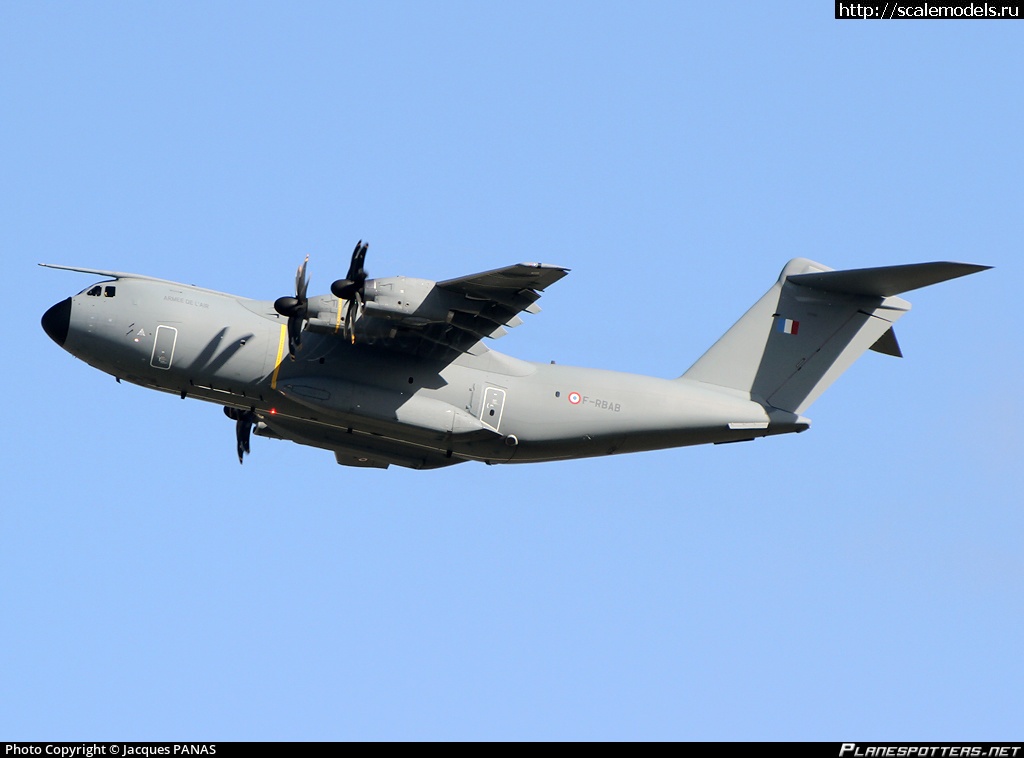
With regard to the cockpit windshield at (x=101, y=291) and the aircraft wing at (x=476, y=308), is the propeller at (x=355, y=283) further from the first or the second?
the cockpit windshield at (x=101, y=291)

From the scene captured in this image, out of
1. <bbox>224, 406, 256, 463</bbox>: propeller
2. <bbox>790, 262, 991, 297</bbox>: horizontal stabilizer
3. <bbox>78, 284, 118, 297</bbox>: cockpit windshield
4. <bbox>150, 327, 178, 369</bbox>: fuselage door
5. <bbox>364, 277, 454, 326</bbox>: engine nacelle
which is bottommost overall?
<bbox>224, 406, 256, 463</bbox>: propeller

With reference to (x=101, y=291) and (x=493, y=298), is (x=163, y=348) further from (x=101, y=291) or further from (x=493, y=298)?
(x=493, y=298)

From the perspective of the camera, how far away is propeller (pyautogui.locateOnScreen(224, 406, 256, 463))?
69.8 ft

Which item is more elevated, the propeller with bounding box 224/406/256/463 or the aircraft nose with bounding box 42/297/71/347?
the aircraft nose with bounding box 42/297/71/347

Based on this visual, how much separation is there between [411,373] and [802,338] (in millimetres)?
5887

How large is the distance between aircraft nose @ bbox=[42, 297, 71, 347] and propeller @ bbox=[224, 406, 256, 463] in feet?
9.50

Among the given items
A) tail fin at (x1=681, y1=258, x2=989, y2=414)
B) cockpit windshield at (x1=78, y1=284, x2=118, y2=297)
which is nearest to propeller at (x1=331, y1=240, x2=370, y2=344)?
cockpit windshield at (x1=78, y1=284, x2=118, y2=297)

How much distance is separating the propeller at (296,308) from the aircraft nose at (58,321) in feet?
9.59

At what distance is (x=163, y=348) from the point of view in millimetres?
18906

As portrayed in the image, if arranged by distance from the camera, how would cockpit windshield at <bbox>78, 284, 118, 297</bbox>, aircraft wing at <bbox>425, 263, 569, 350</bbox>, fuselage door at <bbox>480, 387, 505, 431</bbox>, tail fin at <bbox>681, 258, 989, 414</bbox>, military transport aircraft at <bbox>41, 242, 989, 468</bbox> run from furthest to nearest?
tail fin at <bbox>681, 258, 989, 414</bbox> < fuselage door at <bbox>480, 387, 505, 431</bbox> < cockpit windshield at <bbox>78, 284, 118, 297</bbox> < military transport aircraft at <bbox>41, 242, 989, 468</bbox> < aircraft wing at <bbox>425, 263, 569, 350</bbox>

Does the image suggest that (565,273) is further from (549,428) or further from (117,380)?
(117,380)

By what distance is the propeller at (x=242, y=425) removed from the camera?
69.8 ft

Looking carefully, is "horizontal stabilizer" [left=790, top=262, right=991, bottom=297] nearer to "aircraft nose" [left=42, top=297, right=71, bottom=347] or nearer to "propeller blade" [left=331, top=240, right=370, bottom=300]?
"propeller blade" [left=331, top=240, right=370, bottom=300]

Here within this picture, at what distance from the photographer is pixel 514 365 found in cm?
1983
